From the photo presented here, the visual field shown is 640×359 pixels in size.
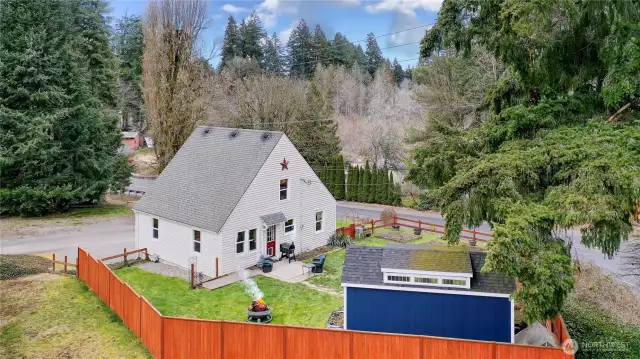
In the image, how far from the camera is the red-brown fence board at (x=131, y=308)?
12406 mm

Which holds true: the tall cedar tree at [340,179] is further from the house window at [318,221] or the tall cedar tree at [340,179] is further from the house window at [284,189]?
the house window at [284,189]

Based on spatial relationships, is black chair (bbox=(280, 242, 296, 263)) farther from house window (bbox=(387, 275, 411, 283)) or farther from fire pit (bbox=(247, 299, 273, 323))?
house window (bbox=(387, 275, 411, 283))

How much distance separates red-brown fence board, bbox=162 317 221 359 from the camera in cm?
1066

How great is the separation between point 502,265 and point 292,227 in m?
14.5

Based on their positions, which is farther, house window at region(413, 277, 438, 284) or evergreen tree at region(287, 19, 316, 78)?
evergreen tree at region(287, 19, 316, 78)

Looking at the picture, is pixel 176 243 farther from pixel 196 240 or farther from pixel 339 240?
pixel 339 240

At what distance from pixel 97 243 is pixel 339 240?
1274 centimetres

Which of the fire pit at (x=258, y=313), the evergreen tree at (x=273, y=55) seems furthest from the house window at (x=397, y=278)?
the evergreen tree at (x=273, y=55)

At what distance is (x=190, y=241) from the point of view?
64.0 ft

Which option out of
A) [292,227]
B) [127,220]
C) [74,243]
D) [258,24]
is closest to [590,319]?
[292,227]

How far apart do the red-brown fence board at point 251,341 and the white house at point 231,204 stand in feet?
26.5

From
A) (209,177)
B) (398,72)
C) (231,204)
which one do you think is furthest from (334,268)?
(398,72)

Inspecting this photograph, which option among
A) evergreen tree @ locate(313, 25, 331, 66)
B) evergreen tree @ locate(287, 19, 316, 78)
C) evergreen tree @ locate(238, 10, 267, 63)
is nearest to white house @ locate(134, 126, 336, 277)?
evergreen tree @ locate(238, 10, 267, 63)

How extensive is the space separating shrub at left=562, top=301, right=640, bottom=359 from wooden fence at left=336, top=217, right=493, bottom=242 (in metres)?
9.47
